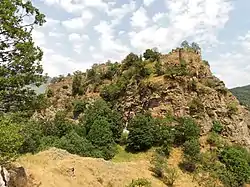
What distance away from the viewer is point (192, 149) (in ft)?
143

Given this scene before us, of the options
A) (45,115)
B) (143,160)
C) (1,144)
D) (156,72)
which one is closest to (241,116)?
(156,72)

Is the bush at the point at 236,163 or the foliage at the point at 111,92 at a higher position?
the foliage at the point at 111,92

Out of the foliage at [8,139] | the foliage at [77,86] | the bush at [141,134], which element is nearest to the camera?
the foliage at [8,139]

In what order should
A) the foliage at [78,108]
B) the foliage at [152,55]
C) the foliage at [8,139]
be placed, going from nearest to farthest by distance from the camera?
the foliage at [8,139], the foliage at [152,55], the foliage at [78,108]

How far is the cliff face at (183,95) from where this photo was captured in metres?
49.6

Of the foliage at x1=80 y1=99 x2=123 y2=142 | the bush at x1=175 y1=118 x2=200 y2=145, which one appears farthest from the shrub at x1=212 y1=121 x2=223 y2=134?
the foliage at x1=80 y1=99 x2=123 y2=142

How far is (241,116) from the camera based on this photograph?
53.2 m

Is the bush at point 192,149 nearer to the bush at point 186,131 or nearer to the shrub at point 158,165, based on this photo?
the bush at point 186,131

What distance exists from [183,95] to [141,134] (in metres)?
8.96

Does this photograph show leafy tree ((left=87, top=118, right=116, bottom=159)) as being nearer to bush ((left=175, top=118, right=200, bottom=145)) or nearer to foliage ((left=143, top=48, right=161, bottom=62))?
bush ((left=175, top=118, right=200, bottom=145))

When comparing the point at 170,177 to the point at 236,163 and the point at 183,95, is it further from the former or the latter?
the point at 183,95

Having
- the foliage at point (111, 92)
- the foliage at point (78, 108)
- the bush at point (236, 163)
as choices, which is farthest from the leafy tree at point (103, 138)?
the bush at point (236, 163)

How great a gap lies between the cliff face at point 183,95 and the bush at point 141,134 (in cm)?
402

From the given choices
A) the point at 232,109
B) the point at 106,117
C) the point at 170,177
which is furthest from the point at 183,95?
the point at 170,177
